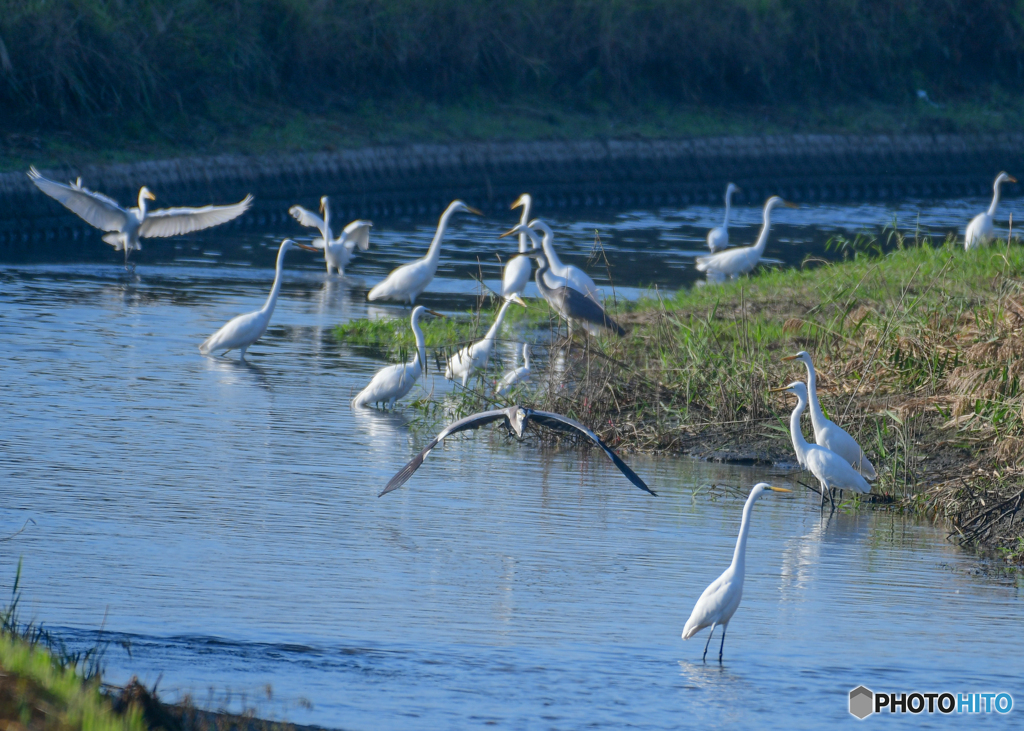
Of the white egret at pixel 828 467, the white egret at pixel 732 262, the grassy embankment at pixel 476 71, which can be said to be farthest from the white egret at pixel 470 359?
the grassy embankment at pixel 476 71

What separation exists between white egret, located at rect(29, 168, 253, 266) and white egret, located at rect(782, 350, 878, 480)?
8243 mm

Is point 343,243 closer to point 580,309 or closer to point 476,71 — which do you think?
point 580,309

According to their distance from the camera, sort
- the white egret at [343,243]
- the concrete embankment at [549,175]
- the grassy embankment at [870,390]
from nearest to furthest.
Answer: the grassy embankment at [870,390], the white egret at [343,243], the concrete embankment at [549,175]

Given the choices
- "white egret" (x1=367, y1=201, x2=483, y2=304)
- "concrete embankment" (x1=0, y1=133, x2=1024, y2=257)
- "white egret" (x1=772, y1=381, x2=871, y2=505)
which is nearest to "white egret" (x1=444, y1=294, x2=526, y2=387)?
"white egret" (x1=772, y1=381, x2=871, y2=505)

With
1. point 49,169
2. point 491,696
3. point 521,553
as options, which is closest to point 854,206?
point 49,169

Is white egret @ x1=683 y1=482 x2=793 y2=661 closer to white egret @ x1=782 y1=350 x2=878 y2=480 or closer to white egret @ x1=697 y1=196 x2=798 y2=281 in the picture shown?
white egret @ x1=782 y1=350 x2=878 y2=480

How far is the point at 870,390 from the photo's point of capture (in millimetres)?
10883

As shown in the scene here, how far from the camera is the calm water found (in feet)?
20.2

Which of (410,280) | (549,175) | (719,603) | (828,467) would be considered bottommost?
(719,603)

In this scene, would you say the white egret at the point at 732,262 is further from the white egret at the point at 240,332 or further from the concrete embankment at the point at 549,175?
the concrete embankment at the point at 549,175

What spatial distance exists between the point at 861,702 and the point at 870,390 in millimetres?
4999

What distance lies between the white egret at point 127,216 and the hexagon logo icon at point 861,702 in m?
10.9

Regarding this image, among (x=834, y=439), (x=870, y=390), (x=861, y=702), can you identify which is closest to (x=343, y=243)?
(x=870, y=390)

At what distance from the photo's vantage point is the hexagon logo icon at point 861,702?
241 inches
